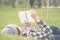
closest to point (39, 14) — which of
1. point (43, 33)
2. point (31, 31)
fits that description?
point (31, 31)

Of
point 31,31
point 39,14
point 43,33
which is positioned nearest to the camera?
point 43,33

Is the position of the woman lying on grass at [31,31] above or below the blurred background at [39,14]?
above

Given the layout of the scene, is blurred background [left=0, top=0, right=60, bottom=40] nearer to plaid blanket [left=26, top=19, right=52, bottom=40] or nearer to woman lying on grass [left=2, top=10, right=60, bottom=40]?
woman lying on grass [left=2, top=10, right=60, bottom=40]

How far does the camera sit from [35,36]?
3697mm

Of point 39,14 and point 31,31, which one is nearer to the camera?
point 31,31

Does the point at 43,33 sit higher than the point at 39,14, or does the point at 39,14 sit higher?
the point at 43,33

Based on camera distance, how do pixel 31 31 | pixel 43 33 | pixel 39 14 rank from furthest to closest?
1. pixel 39 14
2. pixel 31 31
3. pixel 43 33

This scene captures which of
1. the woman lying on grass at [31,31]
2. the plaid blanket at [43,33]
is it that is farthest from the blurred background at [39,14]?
the plaid blanket at [43,33]

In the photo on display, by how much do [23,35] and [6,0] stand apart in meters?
21.5

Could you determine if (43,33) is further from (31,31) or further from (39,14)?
(39,14)

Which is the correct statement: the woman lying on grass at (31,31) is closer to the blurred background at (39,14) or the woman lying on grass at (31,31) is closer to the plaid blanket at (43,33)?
the plaid blanket at (43,33)

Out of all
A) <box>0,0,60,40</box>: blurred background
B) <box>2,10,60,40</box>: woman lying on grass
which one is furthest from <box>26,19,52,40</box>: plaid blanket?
<box>0,0,60,40</box>: blurred background

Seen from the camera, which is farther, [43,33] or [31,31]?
[31,31]

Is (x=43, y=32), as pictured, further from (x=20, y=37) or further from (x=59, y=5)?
(x=59, y=5)
